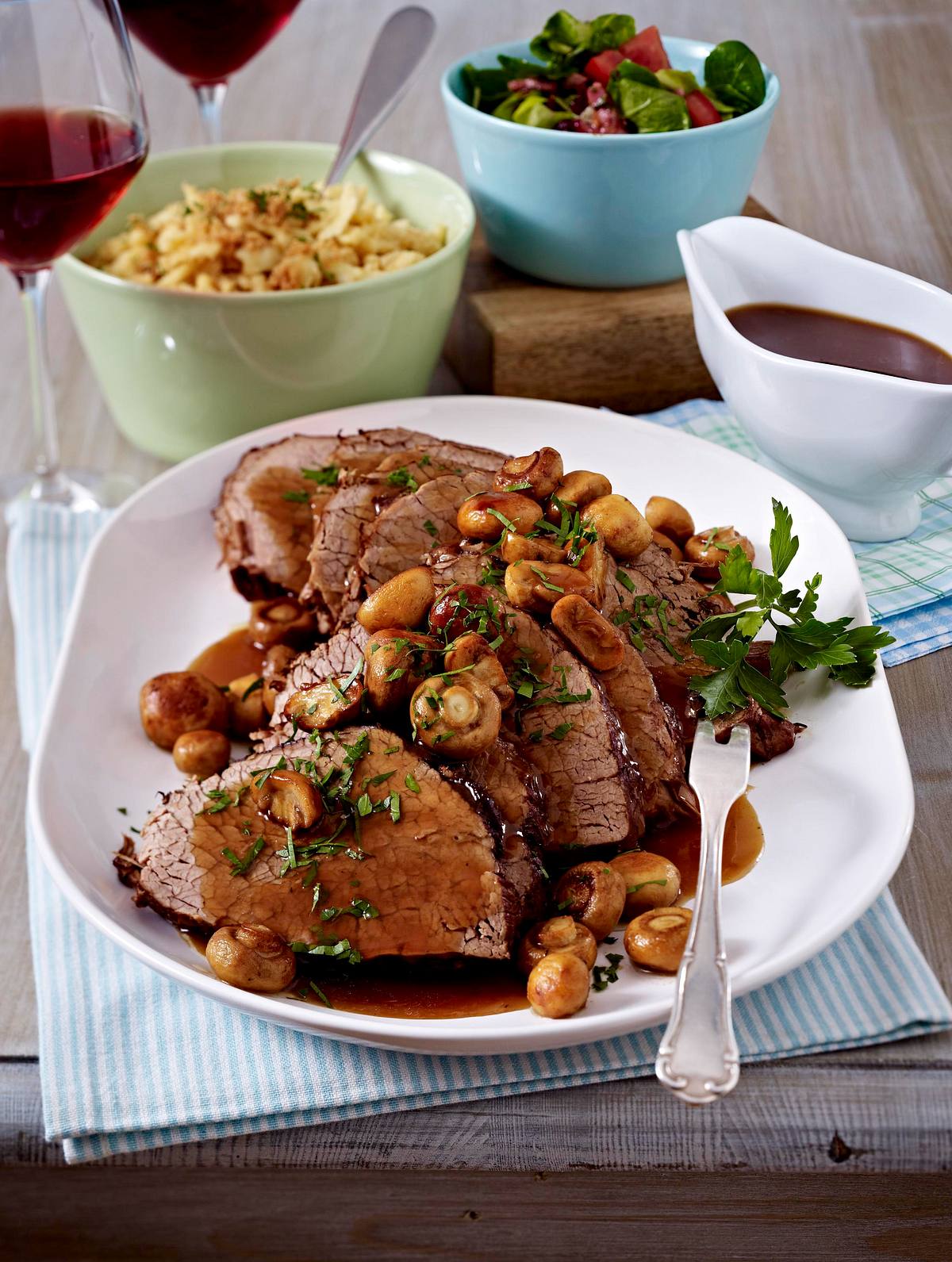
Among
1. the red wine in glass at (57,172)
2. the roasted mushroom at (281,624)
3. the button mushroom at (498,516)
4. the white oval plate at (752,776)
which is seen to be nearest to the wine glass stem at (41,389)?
the red wine in glass at (57,172)

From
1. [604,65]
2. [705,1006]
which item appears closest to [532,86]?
[604,65]

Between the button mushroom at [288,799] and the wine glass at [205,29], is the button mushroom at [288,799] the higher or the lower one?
the lower one

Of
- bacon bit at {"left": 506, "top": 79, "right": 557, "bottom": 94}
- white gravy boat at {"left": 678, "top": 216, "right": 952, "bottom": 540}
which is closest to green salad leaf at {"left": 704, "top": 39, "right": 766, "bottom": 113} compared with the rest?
bacon bit at {"left": 506, "top": 79, "right": 557, "bottom": 94}

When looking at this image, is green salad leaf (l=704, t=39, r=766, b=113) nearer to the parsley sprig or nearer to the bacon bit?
the bacon bit

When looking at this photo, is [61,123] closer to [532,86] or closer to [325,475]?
[325,475]

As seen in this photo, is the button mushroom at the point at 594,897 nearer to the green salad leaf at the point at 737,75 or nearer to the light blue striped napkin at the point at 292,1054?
the light blue striped napkin at the point at 292,1054

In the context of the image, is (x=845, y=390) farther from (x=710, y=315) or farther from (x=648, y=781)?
(x=648, y=781)
